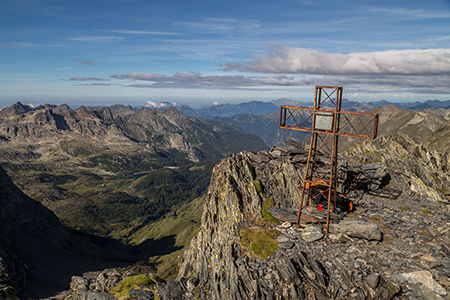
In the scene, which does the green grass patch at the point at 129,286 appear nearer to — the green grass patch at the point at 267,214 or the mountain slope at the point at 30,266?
the green grass patch at the point at 267,214

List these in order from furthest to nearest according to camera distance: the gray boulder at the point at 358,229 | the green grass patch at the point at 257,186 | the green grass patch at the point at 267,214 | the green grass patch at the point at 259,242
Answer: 1. the green grass patch at the point at 257,186
2. the green grass patch at the point at 267,214
3. the gray boulder at the point at 358,229
4. the green grass patch at the point at 259,242

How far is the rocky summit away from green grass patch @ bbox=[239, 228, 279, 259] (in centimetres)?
13

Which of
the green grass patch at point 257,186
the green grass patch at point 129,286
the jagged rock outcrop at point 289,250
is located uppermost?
the green grass patch at point 257,186

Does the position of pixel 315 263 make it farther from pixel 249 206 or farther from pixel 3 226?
pixel 3 226

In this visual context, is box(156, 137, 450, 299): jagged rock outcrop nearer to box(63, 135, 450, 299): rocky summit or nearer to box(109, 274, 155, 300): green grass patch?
box(63, 135, 450, 299): rocky summit

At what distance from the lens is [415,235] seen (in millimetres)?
32562

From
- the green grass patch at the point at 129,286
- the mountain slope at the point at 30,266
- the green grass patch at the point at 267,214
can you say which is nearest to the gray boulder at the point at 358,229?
the green grass patch at the point at 267,214

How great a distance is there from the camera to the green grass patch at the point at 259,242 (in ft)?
103

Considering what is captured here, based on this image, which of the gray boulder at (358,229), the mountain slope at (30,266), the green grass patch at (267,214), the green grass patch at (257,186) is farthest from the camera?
the mountain slope at (30,266)

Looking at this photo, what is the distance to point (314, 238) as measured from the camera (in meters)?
32.6

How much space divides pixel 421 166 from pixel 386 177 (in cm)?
1106

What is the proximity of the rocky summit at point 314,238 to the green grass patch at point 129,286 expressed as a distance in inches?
208

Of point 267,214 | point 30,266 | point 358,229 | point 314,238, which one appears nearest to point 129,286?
point 267,214

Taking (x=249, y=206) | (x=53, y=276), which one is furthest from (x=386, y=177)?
(x=53, y=276)
